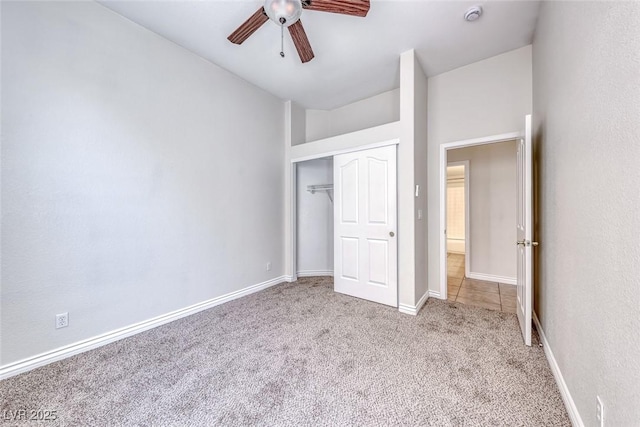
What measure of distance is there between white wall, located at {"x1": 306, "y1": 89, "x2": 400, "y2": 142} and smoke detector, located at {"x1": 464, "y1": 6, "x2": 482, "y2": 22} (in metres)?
1.30

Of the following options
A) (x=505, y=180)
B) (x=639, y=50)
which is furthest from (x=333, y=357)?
(x=505, y=180)

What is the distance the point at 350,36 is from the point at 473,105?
5.46 feet

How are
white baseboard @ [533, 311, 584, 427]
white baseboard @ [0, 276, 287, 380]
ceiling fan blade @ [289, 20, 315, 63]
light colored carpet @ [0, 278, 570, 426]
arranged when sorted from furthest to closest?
ceiling fan blade @ [289, 20, 315, 63], white baseboard @ [0, 276, 287, 380], light colored carpet @ [0, 278, 570, 426], white baseboard @ [533, 311, 584, 427]

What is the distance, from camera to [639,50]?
2.65ft

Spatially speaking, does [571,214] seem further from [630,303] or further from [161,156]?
[161,156]

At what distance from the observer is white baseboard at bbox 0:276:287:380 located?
173cm

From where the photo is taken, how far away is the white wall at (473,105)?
269 centimetres

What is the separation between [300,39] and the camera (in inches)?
77.8

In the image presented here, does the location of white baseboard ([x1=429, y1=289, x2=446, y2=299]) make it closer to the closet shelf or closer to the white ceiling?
the closet shelf

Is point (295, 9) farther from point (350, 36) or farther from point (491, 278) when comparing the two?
point (491, 278)

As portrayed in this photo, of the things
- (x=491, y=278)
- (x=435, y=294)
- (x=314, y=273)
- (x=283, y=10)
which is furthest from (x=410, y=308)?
(x=283, y=10)

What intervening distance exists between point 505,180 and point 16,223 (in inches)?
210

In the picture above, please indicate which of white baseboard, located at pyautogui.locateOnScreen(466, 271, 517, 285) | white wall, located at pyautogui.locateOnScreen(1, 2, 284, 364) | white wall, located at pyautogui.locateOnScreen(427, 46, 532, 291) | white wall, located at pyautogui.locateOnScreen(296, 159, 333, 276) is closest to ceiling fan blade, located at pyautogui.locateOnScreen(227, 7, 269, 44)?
white wall, located at pyautogui.locateOnScreen(1, 2, 284, 364)

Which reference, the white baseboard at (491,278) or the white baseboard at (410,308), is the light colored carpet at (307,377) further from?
the white baseboard at (491,278)
